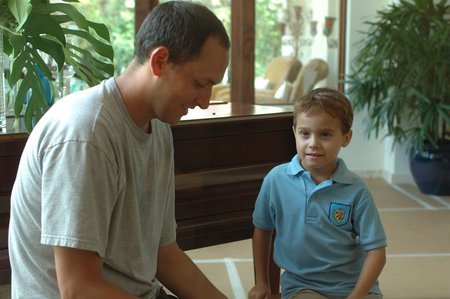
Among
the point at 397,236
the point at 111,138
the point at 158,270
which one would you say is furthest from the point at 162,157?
the point at 397,236

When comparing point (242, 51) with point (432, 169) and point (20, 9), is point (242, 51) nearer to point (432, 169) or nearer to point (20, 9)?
point (432, 169)

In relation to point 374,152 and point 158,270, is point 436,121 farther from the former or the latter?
point 158,270

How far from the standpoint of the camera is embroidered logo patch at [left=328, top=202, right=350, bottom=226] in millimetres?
2014

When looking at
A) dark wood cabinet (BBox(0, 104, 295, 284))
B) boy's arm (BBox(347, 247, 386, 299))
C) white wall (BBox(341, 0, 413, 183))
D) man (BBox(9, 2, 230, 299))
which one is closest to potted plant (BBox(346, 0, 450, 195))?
white wall (BBox(341, 0, 413, 183))

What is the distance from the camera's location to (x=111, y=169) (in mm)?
1279

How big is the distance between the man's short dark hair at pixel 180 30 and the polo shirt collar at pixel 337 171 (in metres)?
0.80

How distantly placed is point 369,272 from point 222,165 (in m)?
0.57

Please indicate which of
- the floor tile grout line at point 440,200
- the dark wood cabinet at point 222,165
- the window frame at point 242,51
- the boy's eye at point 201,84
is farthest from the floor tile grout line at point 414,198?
the boy's eye at point 201,84

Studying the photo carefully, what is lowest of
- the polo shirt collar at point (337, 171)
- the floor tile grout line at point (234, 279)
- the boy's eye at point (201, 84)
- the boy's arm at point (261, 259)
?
the floor tile grout line at point (234, 279)

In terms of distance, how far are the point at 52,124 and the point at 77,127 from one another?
0.18 ft

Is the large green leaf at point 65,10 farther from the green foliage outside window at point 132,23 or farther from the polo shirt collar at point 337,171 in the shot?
the green foliage outside window at point 132,23

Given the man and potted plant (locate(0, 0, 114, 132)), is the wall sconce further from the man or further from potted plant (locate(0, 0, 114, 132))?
the man

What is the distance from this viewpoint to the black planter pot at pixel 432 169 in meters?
5.12

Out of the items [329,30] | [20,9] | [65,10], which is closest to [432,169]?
[329,30]
